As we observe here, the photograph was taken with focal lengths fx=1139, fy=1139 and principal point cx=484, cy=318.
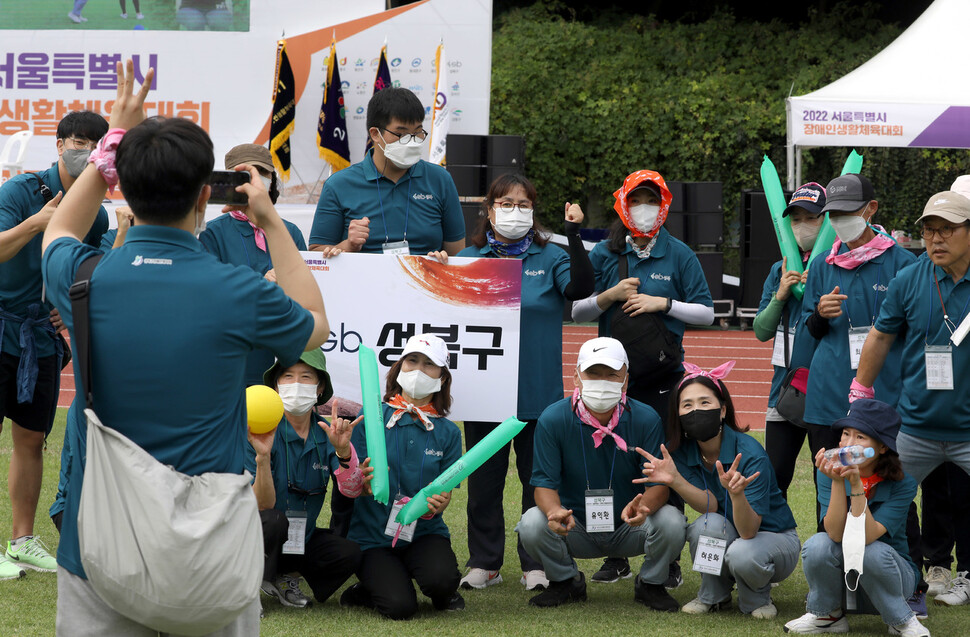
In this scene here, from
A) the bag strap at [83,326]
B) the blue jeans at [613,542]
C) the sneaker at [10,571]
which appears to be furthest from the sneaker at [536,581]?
the bag strap at [83,326]

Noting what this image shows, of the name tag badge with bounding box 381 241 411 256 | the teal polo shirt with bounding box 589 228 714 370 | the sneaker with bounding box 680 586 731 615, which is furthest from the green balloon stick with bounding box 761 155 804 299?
the name tag badge with bounding box 381 241 411 256

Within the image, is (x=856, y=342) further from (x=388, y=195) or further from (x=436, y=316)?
(x=388, y=195)

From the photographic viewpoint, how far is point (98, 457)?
8.29ft

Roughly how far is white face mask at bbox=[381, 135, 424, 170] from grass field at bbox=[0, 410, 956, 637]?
6.79 feet

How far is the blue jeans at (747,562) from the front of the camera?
492 cm

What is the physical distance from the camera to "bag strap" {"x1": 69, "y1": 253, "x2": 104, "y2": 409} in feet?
8.50

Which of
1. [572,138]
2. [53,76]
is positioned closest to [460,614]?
[53,76]

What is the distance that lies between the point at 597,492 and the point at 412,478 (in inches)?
33.0

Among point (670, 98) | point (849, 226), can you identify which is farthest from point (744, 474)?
point (670, 98)

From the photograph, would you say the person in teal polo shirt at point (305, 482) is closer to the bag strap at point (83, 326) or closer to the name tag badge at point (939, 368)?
the bag strap at point (83, 326)

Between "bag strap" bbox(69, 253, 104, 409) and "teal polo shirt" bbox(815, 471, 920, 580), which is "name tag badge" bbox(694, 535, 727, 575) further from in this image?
"bag strap" bbox(69, 253, 104, 409)

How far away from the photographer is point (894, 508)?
4.64m

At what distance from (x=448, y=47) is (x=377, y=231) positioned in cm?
968

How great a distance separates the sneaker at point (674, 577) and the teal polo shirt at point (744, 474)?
1.79ft
